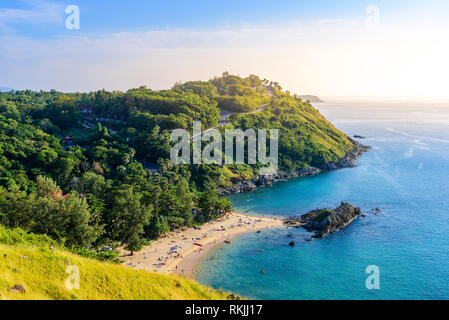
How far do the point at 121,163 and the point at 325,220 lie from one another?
143ft

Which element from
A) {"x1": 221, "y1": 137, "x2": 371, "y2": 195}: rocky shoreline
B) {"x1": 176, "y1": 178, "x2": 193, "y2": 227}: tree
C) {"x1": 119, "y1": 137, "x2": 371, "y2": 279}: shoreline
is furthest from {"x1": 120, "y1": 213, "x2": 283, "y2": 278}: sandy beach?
{"x1": 221, "y1": 137, "x2": 371, "y2": 195}: rocky shoreline

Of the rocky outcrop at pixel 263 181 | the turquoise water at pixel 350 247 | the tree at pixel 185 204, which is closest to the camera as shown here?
the turquoise water at pixel 350 247

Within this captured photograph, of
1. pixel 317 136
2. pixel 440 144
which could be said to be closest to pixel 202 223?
pixel 317 136

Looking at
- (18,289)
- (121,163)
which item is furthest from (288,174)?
(18,289)

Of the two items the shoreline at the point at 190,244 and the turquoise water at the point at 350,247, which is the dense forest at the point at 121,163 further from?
the turquoise water at the point at 350,247

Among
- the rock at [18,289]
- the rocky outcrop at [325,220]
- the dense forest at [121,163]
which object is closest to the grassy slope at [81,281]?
the rock at [18,289]

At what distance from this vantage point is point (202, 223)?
169 feet

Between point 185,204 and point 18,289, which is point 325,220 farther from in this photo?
point 18,289

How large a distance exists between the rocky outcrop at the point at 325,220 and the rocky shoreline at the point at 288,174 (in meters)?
18.9

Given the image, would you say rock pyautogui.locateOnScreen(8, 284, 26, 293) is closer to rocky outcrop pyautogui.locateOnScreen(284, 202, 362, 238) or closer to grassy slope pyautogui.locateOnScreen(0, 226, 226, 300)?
grassy slope pyautogui.locateOnScreen(0, 226, 226, 300)

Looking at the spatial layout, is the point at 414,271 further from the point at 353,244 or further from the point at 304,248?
the point at 304,248

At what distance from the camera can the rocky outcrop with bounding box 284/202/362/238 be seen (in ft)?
164

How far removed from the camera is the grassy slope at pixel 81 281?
16453 mm

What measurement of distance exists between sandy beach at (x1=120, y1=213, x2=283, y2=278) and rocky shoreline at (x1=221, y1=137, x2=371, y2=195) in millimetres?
15205
